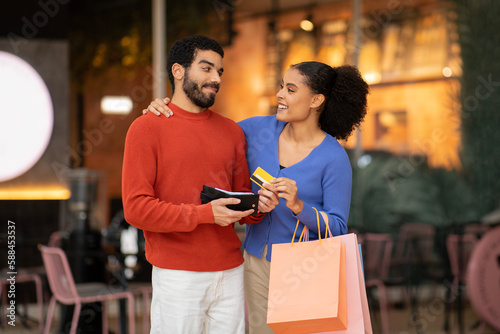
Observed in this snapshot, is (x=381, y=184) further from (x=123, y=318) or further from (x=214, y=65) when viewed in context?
(x=214, y=65)

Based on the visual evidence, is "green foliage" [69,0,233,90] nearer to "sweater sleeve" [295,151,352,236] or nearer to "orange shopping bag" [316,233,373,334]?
"sweater sleeve" [295,151,352,236]

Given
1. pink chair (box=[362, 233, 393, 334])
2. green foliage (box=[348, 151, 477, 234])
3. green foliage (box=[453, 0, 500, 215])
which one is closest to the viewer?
pink chair (box=[362, 233, 393, 334])

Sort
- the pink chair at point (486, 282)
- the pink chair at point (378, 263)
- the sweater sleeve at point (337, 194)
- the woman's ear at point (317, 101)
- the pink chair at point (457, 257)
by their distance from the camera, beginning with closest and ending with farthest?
1. the sweater sleeve at point (337, 194)
2. the woman's ear at point (317, 101)
3. the pink chair at point (486, 282)
4. the pink chair at point (378, 263)
5. the pink chair at point (457, 257)

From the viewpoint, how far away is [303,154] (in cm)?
229

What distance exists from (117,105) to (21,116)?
952 millimetres

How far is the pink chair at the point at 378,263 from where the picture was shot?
4.92 meters

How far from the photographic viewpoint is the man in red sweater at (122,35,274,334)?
194 cm

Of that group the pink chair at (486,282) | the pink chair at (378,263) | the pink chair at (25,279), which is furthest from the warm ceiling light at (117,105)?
the pink chair at (486,282)

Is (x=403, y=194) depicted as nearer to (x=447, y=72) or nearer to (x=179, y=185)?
(x=447, y=72)

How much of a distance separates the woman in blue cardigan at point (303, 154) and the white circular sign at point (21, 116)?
4522 mm

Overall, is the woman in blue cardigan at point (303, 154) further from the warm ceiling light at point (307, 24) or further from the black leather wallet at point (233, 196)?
the warm ceiling light at point (307, 24)

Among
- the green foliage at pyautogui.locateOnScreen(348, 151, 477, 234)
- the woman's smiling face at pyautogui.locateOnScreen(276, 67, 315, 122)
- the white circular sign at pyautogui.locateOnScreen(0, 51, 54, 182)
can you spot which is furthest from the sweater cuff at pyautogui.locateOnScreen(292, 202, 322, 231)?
the white circular sign at pyautogui.locateOnScreen(0, 51, 54, 182)

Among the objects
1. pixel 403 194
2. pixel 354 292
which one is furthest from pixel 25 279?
pixel 354 292

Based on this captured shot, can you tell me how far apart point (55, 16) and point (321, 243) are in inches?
205
